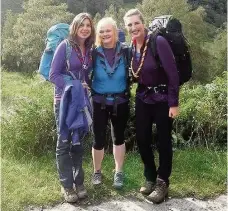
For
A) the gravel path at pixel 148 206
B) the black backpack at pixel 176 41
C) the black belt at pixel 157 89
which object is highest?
the black backpack at pixel 176 41

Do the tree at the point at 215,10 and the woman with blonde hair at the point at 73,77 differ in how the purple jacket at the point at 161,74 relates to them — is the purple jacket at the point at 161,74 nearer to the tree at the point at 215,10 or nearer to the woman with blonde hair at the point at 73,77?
the woman with blonde hair at the point at 73,77

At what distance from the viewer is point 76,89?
4.25m

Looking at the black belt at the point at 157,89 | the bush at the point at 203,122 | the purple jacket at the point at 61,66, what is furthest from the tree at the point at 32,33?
the black belt at the point at 157,89

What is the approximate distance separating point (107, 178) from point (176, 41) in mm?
2082

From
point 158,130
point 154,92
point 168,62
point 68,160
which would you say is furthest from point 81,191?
point 168,62

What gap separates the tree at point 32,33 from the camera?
136 ft

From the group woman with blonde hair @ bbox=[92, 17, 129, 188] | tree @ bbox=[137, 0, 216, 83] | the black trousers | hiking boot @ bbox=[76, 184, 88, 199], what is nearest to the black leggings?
woman with blonde hair @ bbox=[92, 17, 129, 188]

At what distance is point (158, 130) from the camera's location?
173 inches

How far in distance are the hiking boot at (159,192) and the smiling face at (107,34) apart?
67.5 inches

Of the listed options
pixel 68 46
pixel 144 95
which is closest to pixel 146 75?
pixel 144 95

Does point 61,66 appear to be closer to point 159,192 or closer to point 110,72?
point 110,72

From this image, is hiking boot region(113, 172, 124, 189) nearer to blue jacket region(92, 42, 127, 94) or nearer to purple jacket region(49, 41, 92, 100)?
blue jacket region(92, 42, 127, 94)

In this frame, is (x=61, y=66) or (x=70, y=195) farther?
(x=70, y=195)

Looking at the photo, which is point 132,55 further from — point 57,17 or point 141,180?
point 57,17
